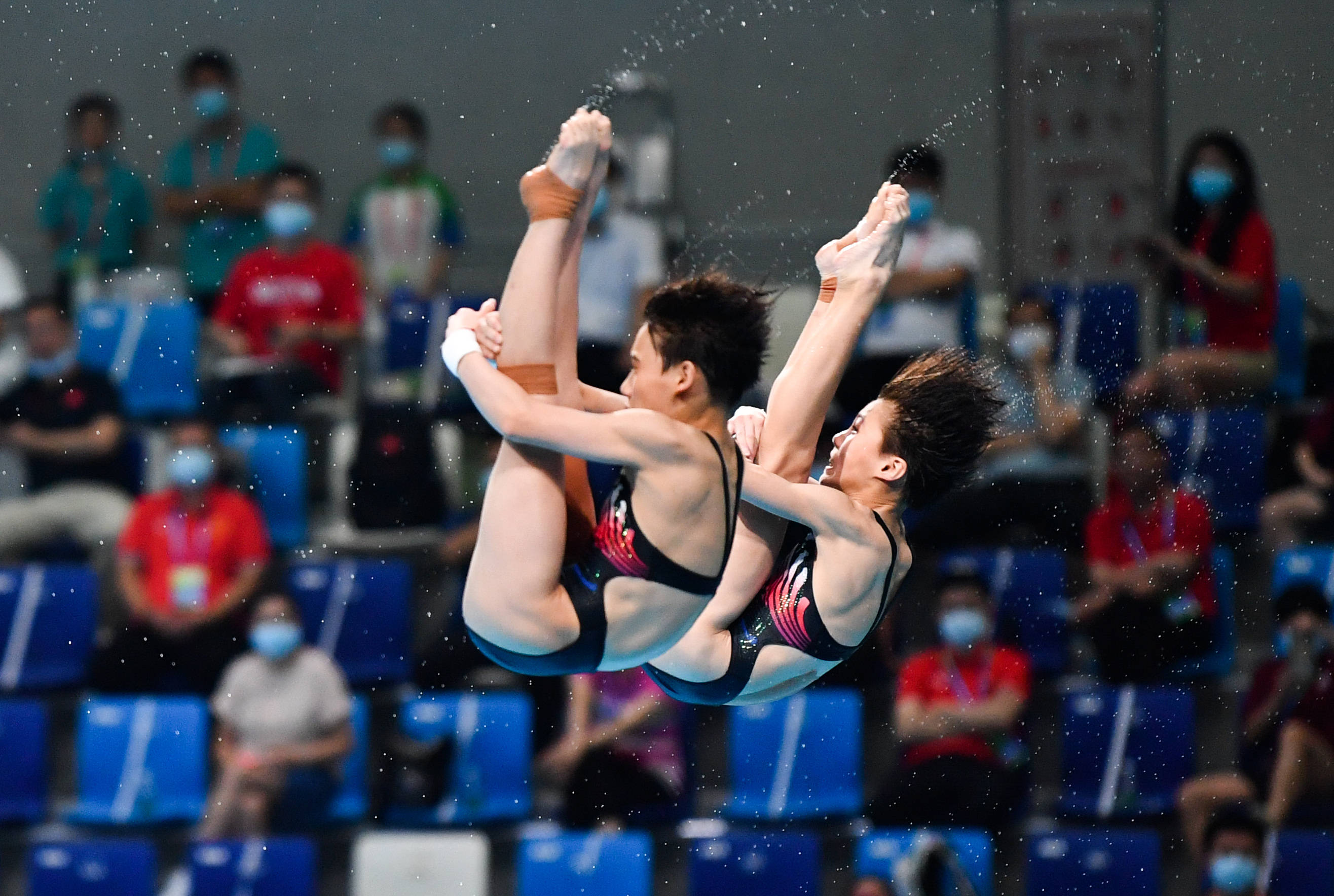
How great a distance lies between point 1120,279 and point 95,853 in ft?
12.9

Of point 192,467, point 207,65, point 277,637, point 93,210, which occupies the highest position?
point 207,65

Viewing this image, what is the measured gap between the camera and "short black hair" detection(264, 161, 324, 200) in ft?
20.2

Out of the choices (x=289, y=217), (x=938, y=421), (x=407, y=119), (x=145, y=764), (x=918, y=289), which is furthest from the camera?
(x=407, y=119)

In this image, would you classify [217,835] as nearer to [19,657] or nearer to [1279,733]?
[19,657]

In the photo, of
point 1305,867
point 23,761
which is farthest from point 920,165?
point 23,761

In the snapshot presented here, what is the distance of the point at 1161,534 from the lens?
18.4 ft

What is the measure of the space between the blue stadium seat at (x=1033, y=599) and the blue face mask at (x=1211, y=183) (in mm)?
1269

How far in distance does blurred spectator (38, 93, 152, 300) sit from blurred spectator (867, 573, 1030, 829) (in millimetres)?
A: 3397

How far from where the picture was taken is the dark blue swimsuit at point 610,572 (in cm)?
296

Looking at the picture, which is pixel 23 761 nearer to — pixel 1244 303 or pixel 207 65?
pixel 207 65

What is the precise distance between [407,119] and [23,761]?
2.60 metres

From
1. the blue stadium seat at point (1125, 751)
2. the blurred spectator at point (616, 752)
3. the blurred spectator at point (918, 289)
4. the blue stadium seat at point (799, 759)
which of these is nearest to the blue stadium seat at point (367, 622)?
the blurred spectator at point (616, 752)

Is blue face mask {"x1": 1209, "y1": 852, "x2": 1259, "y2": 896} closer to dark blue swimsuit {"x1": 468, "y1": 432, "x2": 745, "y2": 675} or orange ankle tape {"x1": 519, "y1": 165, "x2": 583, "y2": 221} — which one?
dark blue swimsuit {"x1": 468, "y1": 432, "x2": 745, "y2": 675}

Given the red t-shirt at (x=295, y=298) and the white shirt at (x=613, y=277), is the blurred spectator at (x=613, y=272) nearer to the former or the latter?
the white shirt at (x=613, y=277)
